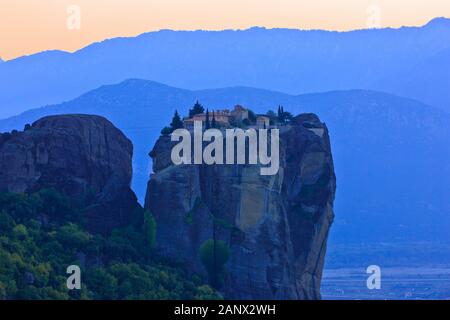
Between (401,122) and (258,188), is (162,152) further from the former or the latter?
(401,122)

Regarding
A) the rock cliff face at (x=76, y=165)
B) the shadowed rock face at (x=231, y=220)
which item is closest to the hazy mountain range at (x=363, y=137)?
the rock cliff face at (x=76, y=165)

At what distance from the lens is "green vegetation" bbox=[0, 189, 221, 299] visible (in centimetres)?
7456

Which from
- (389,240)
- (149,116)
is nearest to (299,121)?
(389,240)

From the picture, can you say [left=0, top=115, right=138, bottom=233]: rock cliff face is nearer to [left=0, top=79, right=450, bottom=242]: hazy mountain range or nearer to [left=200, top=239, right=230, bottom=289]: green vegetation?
[left=200, top=239, right=230, bottom=289]: green vegetation

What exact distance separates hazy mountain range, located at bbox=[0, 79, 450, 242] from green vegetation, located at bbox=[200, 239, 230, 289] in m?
81.6

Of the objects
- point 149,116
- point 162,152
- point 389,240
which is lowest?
point 162,152

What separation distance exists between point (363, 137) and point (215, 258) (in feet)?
346

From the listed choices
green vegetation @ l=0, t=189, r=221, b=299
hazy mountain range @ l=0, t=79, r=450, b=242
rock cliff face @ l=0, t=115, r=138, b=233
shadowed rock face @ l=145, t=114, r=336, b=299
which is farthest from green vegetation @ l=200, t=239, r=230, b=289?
hazy mountain range @ l=0, t=79, r=450, b=242

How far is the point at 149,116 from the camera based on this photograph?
17812 centimetres

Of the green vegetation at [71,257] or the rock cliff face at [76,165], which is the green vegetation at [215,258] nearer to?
the green vegetation at [71,257]

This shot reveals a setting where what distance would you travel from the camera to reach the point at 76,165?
269 ft

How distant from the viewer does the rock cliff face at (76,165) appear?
267ft

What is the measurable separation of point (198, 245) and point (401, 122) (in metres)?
108

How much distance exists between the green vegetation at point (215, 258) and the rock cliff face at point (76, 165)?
17.3 ft
